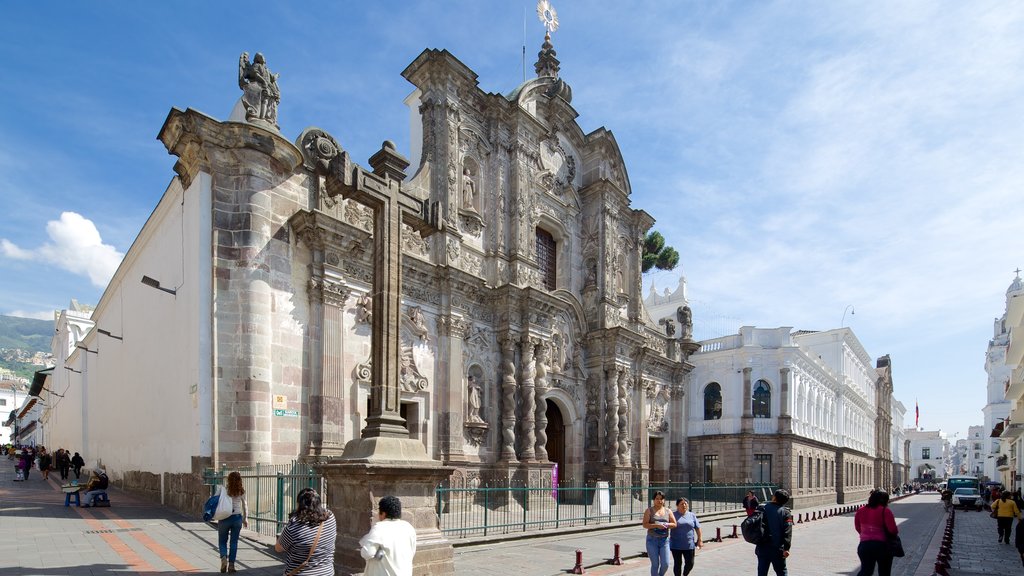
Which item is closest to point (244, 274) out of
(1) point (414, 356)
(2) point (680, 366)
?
(1) point (414, 356)

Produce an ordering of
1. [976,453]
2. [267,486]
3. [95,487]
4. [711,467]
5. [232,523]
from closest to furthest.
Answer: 1. [232,523]
2. [267,486]
3. [95,487]
4. [711,467]
5. [976,453]

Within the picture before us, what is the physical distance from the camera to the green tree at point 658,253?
48.2 meters

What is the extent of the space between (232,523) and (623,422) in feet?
66.2

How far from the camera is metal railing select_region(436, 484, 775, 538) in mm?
13378

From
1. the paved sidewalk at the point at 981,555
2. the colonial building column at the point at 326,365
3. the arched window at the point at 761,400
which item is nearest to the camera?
the paved sidewalk at the point at 981,555

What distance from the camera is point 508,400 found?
Answer: 21.3 metres

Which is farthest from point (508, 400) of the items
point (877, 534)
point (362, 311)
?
point (877, 534)

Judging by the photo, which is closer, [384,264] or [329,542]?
[329,542]

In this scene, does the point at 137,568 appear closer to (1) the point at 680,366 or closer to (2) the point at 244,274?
(2) the point at 244,274

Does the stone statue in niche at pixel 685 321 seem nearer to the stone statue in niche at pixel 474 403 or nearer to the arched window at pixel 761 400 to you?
the arched window at pixel 761 400

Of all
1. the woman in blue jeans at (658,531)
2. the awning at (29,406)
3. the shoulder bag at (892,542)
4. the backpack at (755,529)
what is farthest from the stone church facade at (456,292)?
the awning at (29,406)

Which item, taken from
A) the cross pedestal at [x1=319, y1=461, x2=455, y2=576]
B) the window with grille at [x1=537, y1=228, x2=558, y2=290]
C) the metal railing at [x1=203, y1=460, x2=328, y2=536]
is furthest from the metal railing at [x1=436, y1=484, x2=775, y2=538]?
the window with grille at [x1=537, y1=228, x2=558, y2=290]

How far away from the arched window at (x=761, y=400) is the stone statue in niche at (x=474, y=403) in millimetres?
18037

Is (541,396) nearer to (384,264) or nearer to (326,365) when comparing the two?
(326,365)
